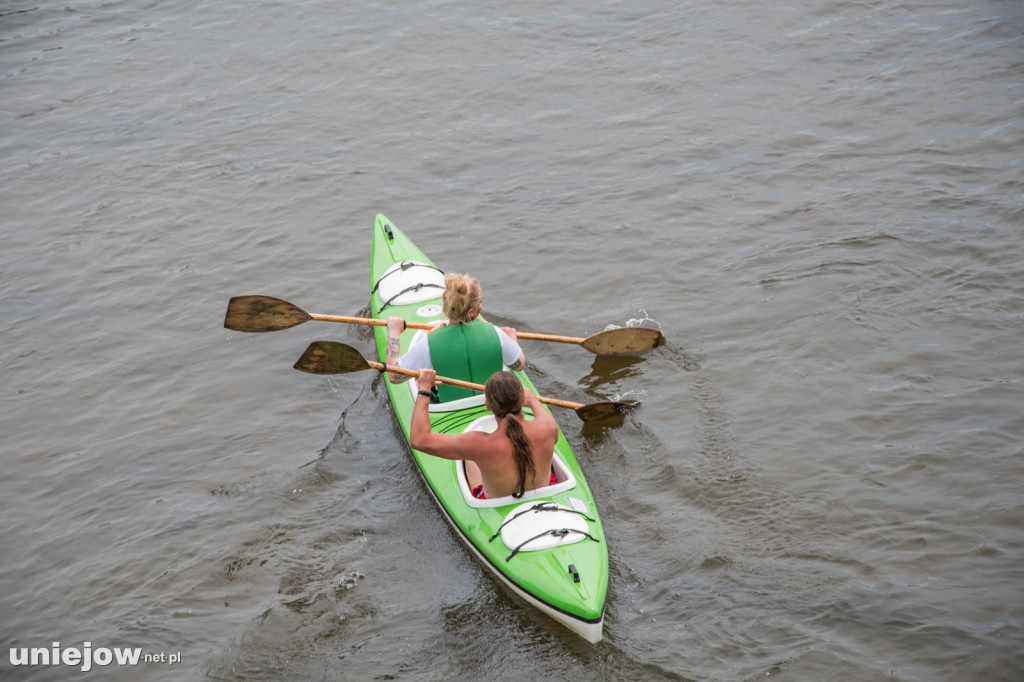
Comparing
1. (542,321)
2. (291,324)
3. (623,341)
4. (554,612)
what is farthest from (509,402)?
(542,321)

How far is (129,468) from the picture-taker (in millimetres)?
6414

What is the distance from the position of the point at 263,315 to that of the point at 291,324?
0.23m

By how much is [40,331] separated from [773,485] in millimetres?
6450

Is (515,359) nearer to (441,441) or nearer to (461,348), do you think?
(461,348)

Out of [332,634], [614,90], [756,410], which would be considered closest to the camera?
[332,634]

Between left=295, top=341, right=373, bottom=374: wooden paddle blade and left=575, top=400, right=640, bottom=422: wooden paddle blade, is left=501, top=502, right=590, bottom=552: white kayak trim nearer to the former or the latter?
left=575, top=400, right=640, bottom=422: wooden paddle blade

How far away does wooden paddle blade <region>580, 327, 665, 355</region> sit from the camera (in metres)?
6.90

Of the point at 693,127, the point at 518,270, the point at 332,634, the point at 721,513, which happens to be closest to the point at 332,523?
the point at 332,634

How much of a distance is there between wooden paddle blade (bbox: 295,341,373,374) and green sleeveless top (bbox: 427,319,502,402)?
2.53 ft

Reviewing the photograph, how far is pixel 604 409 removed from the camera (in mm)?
6391

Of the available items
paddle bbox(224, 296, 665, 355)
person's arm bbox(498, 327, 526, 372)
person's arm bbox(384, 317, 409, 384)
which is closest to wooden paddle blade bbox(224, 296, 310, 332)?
paddle bbox(224, 296, 665, 355)

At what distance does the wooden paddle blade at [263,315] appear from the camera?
267 inches

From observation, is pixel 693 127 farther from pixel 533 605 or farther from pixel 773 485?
pixel 533 605

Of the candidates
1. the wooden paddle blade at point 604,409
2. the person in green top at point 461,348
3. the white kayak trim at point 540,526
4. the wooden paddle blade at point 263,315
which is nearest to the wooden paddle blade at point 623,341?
the wooden paddle blade at point 604,409
